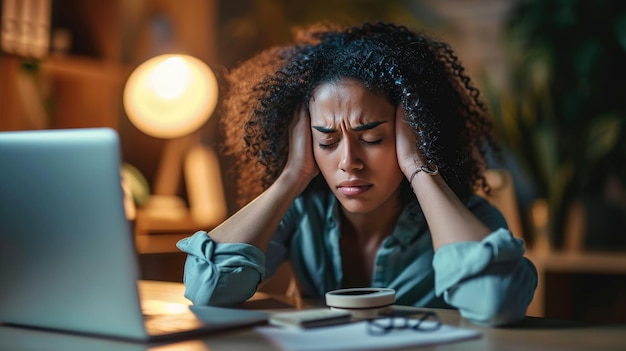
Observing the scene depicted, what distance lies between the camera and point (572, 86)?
3.31 m

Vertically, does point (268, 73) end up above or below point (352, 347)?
above

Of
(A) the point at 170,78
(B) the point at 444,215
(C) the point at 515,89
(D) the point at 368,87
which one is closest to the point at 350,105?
(D) the point at 368,87

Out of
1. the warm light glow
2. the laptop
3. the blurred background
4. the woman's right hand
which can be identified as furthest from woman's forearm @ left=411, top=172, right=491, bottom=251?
the warm light glow

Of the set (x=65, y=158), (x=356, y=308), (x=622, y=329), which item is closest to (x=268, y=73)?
(x=356, y=308)

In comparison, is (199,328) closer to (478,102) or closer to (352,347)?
(352,347)

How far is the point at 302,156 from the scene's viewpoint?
143 cm

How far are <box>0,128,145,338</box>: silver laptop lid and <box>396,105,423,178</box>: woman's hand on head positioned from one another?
1.92 feet

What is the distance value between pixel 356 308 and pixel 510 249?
0.25 m

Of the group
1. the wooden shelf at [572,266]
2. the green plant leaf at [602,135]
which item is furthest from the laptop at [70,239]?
the green plant leaf at [602,135]

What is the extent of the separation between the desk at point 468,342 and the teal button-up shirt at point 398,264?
0.15 ft

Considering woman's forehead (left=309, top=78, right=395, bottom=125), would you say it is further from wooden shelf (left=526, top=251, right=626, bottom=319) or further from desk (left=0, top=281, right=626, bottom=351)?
wooden shelf (left=526, top=251, right=626, bottom=319)

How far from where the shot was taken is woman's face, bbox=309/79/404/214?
4.33 ft

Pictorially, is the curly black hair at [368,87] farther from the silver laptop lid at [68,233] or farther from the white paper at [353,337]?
the silver laptop lid at [68,233]

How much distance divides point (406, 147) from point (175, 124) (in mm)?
1808
